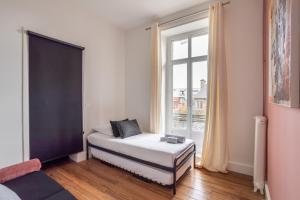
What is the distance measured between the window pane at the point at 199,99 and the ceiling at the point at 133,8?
45.1 inches

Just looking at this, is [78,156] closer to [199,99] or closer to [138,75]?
[138,75]

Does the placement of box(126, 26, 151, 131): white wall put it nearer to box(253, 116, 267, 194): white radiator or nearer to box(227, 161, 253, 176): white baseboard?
box(227, 161, 253, 176): white baseboard

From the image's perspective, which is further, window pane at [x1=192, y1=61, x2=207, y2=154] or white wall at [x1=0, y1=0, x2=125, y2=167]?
window pane at [x1=192, y1=61, x2=207, y2=154]

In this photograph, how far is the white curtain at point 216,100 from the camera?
2.50 meters

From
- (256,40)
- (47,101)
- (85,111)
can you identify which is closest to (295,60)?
(256,40)

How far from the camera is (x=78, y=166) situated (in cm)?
278

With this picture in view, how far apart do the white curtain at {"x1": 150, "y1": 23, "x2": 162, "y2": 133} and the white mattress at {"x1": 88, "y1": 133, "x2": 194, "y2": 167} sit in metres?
0.60

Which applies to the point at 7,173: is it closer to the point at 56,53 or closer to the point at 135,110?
the point at 56,53

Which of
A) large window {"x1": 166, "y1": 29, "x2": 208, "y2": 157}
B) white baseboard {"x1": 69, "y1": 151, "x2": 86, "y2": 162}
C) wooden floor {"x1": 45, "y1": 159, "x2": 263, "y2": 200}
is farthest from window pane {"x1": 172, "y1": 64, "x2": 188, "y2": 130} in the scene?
white baseboard {"x1": 69, "y1": 151, "x2": 86, "y2": 162}

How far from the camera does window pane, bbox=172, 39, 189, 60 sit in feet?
11.0

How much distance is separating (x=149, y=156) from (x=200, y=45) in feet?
7.64

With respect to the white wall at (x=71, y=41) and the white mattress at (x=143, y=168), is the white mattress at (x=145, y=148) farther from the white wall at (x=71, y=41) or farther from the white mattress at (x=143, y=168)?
the white wall at (x=71, y=41)

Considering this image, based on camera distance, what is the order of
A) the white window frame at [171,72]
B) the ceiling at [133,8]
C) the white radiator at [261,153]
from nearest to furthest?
1. the white radiator at [261,153]
2. the ceiling at [133,8]
3. the white window frame at [171,72]

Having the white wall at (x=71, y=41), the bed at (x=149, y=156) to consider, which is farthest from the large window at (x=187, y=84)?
the white wall at (x=71, y=41)
